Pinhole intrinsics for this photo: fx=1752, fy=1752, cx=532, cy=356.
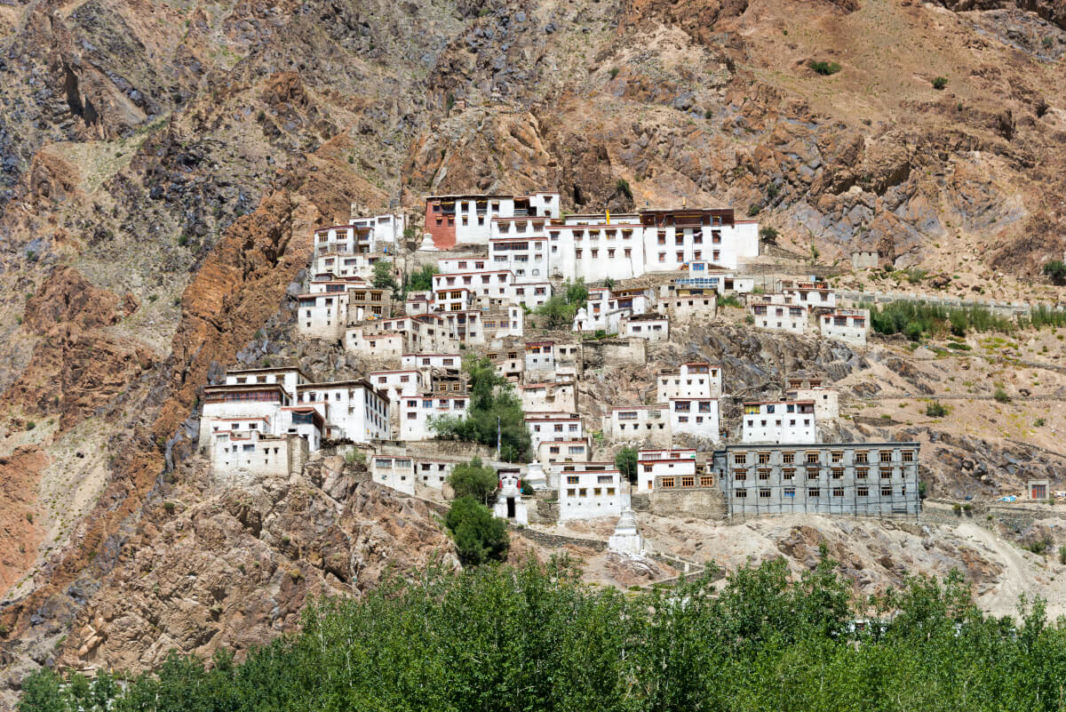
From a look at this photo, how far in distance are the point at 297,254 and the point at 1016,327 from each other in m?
49.4

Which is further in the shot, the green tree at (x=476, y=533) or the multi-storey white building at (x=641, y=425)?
the multi-storey white building at (x=641, y=425)

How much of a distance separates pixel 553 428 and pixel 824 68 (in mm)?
68660

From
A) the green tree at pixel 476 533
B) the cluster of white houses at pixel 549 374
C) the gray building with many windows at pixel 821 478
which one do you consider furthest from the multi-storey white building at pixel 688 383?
the green tree at pixel 476 533

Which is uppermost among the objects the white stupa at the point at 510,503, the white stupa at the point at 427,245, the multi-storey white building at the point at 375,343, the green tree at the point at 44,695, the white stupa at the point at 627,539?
the white stupa at the point at 427,245

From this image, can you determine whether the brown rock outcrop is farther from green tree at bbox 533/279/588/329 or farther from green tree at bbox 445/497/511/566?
green tree at bbox 533/279/588/329

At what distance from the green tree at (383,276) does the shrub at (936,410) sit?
3436cm

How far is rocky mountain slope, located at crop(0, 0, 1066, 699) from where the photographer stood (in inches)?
4788

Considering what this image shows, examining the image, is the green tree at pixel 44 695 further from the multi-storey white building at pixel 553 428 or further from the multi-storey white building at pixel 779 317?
the multi-storey white building at pixel 779 317

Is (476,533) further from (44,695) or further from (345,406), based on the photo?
(44,695)

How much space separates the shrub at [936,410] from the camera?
103812 millimetres

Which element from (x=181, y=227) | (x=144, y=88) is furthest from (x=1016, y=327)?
(x=144, y=88)

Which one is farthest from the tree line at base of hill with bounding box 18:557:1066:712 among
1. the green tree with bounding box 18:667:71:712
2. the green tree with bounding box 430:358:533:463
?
the green tree with bounding box 430:358:533:463

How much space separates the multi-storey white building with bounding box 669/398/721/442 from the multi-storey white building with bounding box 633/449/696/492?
5248 mm

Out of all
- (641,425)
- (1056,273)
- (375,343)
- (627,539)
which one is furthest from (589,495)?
(1056,273)
